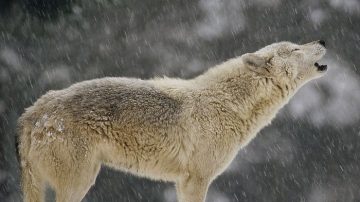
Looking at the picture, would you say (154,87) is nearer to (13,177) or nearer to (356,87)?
(13,177)

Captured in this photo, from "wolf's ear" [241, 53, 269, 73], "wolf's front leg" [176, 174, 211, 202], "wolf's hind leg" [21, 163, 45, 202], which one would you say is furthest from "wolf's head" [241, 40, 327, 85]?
"wolf's hind leg" [21, 163, 45, 202]

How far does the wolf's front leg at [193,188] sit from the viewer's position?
5.57 meters

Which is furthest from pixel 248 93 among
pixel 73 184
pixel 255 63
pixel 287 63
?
pixel 73 184

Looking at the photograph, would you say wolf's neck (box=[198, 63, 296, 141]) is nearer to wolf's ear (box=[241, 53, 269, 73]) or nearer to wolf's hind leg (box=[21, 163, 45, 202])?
wolf's ear (box=[241, 53, 269, 73])

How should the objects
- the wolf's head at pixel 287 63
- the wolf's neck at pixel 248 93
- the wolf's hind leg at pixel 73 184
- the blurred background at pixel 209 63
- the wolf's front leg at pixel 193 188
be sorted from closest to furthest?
the wolf's hind leg at pixel 73 184 < the wolf's front leg at pixel 193 188 < the wolf's neck at pixel 248 93 < the wolf's head at pixel 287 63 < the blurred background at pixel 209 63

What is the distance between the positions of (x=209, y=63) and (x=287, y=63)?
6.79 meters

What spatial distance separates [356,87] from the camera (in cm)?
1320

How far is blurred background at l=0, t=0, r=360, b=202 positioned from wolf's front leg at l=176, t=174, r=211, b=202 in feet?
20.5

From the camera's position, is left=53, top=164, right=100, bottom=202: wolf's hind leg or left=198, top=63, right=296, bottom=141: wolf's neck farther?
left=198, top=63, right=296, bottom=141: wolf's neck

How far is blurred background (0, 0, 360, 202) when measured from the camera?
12.0 metres

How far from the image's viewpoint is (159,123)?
5.58 metres

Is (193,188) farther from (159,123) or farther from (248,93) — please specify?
(248,93)

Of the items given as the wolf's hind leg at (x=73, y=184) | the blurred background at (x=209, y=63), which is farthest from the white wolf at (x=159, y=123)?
the blurred background at (x=209, y=63)

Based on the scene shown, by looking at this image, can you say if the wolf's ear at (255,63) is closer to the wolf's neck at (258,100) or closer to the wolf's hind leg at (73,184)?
the wolf's neck at (258,100)
